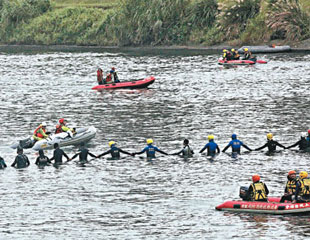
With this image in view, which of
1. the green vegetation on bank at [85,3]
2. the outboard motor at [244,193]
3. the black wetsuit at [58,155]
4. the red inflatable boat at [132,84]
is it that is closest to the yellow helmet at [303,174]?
the outboard motor at [244,193]

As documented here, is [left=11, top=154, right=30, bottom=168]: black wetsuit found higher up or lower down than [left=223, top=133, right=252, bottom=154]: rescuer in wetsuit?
lower down

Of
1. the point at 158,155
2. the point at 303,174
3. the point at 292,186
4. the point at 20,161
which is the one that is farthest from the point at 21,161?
the point at 303,174

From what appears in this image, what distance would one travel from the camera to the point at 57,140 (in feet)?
186

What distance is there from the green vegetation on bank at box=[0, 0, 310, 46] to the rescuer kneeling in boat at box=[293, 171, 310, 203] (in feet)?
290

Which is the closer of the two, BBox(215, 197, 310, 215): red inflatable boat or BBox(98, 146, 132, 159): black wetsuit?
BBox(215, 197, 310, 215): red inflatable boat

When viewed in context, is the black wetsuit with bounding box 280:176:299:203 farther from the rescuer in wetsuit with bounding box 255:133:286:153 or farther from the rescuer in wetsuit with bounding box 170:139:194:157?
the rescuer in wetsuit with bounding box 170:139:194:157

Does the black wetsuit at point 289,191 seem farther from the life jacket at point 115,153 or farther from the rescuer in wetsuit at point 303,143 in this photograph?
the life jacket at point 115,153

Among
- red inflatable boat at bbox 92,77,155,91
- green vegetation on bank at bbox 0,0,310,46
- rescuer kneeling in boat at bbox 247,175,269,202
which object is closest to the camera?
rescuer kneeling in boat at bbox 247,175,269,202

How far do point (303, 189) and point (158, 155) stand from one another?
56.0 ft

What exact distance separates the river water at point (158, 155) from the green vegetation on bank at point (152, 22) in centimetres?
1556

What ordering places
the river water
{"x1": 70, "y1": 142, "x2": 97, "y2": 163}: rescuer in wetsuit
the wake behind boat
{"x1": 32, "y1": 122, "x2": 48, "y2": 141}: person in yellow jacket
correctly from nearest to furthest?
the river water → {"x1": 70, "y1": 142, "x2": 97, "y2": 163}: rescuer in wetsuit → the wake behind boat → {"x1": 32, "y1": 122, "x2": 48, "y2": 141}: person in yellow jacket

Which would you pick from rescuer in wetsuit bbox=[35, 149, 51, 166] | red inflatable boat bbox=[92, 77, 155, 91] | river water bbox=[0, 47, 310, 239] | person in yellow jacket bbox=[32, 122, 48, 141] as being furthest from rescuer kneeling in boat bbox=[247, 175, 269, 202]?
red inflatable boat bbox=[92, 77, 155, 91]

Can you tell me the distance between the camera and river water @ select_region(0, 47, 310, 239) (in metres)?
37.9

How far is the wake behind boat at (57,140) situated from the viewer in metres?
56.2
